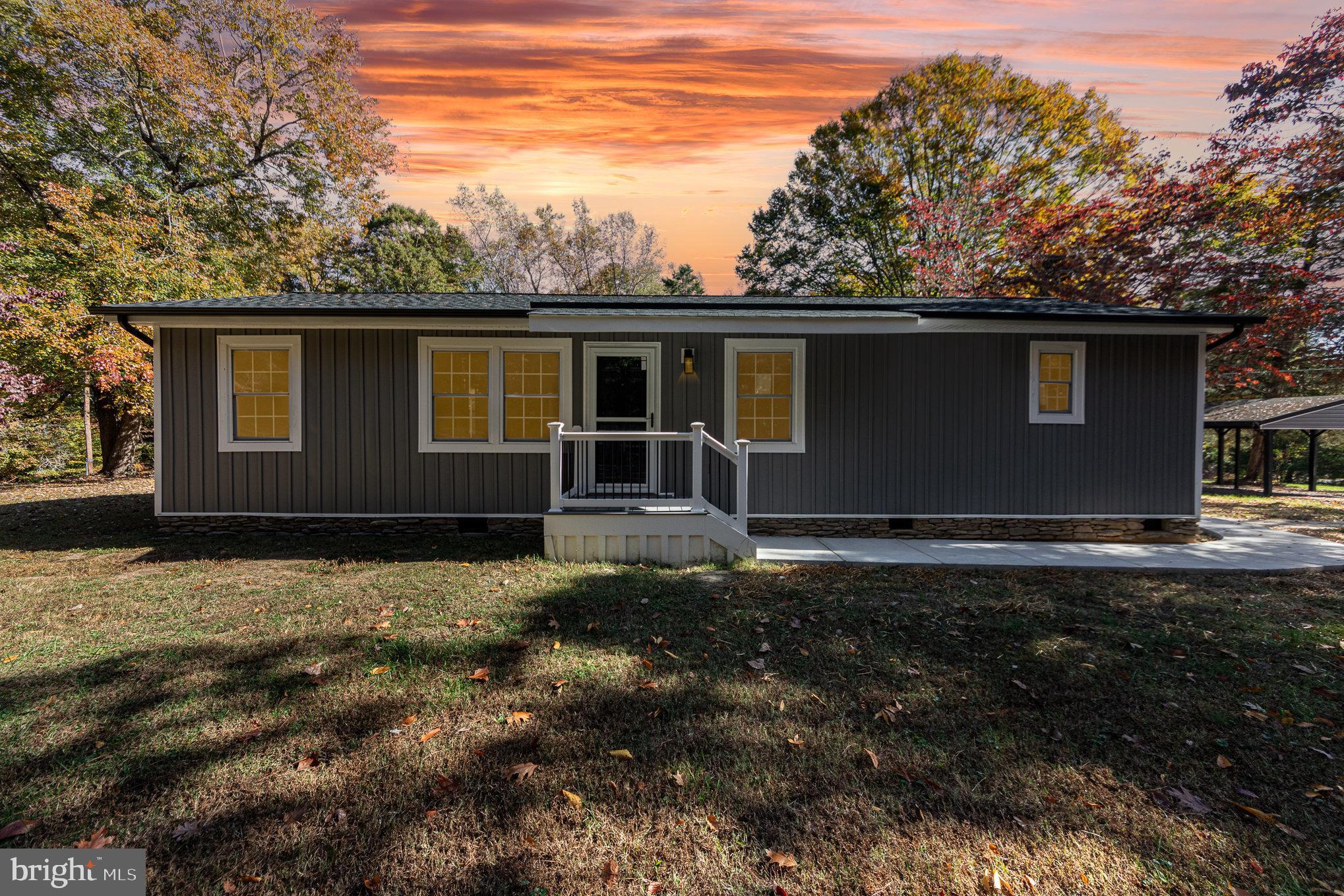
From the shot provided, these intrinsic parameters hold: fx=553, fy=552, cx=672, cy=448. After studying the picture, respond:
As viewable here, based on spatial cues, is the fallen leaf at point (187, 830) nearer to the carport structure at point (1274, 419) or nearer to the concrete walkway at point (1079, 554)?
the concrete walkway at point (1079, 554)

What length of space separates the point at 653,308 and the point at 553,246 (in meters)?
19.7

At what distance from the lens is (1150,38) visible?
8367 mm

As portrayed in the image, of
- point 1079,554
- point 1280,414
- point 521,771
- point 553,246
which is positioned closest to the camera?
point 521,771

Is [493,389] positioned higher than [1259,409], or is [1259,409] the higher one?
[1259,409]

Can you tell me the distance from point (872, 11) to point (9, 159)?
1831 cm

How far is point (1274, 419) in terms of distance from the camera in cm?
1541

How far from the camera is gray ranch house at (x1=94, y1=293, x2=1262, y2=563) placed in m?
7.17

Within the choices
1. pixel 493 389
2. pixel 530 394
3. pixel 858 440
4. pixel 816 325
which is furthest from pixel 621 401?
pixel 858 440

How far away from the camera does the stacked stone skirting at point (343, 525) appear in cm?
720

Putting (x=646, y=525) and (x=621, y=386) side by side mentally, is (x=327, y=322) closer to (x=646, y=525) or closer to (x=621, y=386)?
(x=621, y=386)

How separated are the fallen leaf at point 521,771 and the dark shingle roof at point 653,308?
5104 mm

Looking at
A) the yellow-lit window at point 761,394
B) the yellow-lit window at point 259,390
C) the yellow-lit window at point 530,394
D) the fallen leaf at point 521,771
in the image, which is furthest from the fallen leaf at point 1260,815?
the yellow-lit window at point 259,390

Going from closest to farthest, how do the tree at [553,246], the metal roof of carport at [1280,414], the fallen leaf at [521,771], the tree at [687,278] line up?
the fallen leaf at [521,771]
the metal roof of carport at [1280,414]
the tree at [553,246]
the tree at [687,278]

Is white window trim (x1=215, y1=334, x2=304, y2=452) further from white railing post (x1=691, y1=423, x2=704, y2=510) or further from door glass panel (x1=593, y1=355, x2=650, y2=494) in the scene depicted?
white railing post (x1=691, y1=423, x2=704, y2=510)
